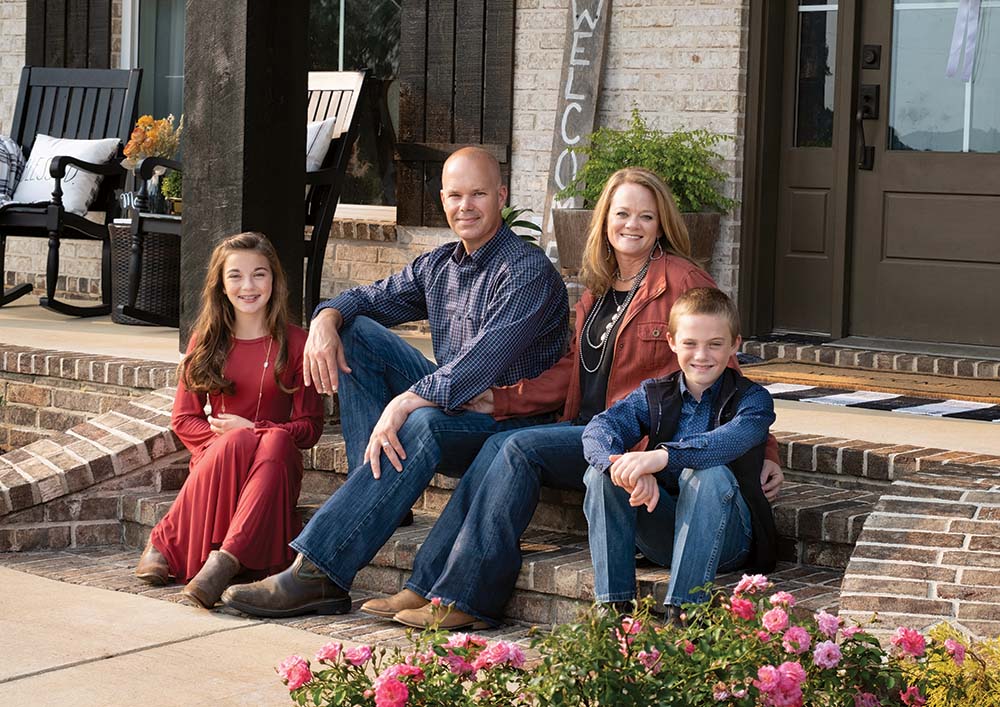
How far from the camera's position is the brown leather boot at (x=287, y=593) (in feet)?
12.1

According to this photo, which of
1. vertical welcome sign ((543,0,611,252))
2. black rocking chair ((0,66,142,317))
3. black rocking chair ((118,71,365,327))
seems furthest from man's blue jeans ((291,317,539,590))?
black rocking chair ((0,66,142,317))

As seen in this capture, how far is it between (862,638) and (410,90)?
5.09 m

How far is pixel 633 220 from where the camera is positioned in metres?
3.71

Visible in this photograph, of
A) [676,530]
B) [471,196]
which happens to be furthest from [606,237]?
[676,530]

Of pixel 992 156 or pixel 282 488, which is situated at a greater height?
pixel 992 156

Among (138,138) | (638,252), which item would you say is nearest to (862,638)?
(638,252)

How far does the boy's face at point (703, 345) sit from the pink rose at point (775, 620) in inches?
43.2

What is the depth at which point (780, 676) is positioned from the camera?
7.58 feet

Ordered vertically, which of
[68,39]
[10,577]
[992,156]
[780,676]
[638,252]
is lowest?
[10,577]

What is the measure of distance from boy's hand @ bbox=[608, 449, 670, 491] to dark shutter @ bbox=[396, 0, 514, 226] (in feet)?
12.2

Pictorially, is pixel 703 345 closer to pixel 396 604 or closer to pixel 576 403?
pixel 576 403

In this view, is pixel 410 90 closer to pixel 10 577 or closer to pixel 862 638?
pixel 10 577

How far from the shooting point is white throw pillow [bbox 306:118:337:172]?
21.1 ft

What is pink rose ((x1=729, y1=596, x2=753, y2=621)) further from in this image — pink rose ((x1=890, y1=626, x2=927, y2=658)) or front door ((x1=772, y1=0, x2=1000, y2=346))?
front door ((x1=772, y1=0, x2=1000, y2=346))
